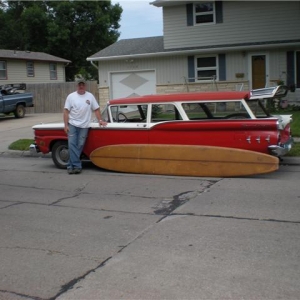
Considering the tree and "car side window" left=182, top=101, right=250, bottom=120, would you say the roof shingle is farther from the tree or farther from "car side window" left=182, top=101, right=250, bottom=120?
"car side window" left=182, top=101, right=250, bottom=120

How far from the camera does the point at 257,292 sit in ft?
11.8

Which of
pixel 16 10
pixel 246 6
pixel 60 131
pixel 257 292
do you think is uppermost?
pixel 16 10

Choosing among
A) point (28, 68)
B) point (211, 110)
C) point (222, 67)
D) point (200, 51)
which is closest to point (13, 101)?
point (200, 51)

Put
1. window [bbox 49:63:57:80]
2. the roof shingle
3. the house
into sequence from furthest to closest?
window [bbox 49:63:57:80]
the roof shingle
the house

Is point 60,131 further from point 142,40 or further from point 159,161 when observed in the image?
point 142,40

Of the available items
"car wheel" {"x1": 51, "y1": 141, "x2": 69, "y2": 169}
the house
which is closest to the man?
"car wheel" {"x1": 51, "y1": 141, "x2": 69, "y2": 169}

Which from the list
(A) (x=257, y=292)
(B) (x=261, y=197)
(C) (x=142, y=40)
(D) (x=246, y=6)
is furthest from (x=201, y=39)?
(A) (x=257, y=292)

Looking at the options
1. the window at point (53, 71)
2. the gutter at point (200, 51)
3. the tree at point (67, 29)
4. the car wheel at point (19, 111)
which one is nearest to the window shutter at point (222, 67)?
the gutter at point (200, 51)

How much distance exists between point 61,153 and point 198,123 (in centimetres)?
317

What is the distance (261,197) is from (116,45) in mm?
19533

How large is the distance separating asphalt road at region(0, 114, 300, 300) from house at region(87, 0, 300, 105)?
12.3 m

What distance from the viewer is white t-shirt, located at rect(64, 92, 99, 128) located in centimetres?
892

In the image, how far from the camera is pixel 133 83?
73.4 ft

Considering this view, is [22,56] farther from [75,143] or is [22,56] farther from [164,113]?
[164,113]
